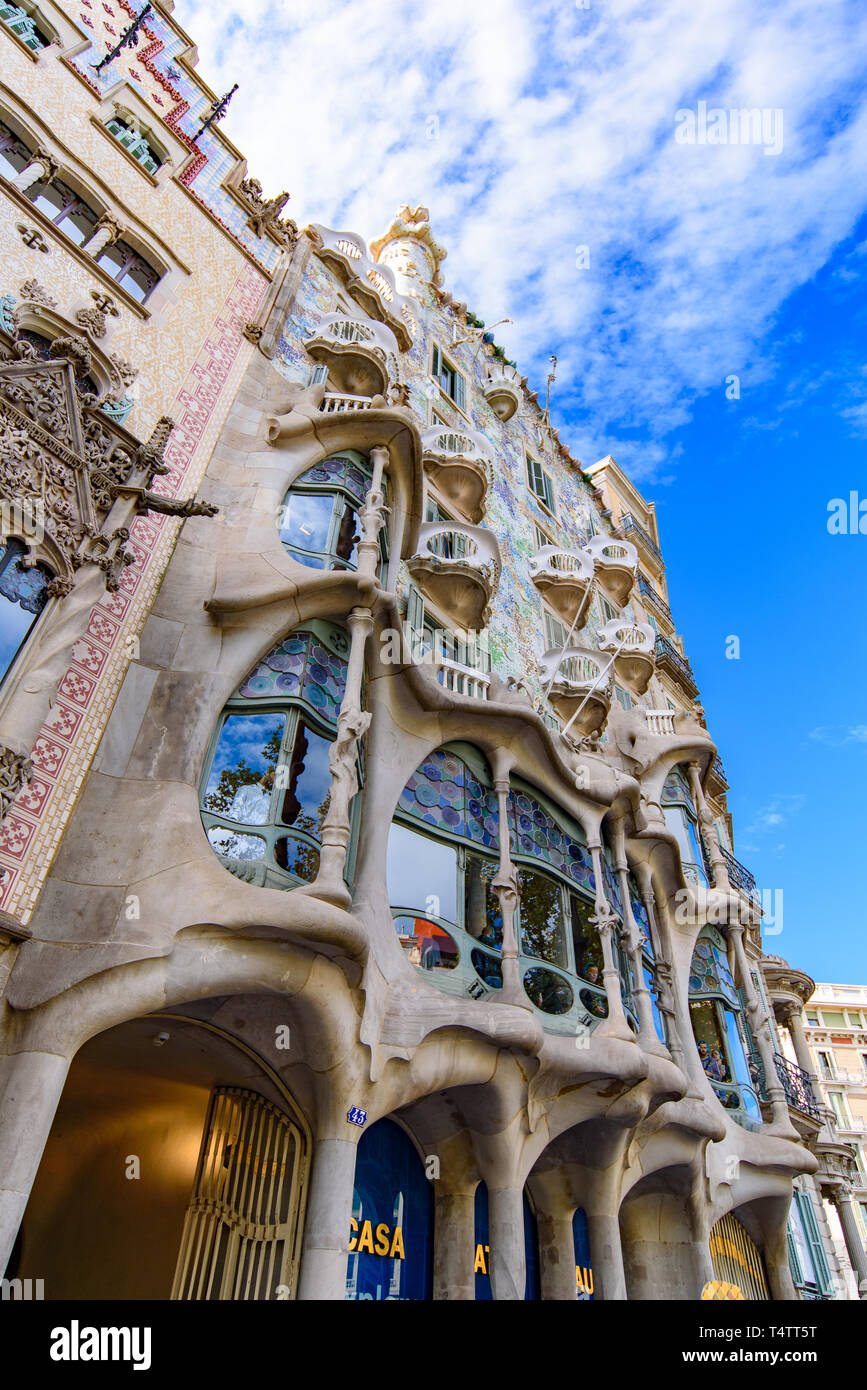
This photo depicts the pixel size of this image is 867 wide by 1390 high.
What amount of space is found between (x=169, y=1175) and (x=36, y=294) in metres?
10.5

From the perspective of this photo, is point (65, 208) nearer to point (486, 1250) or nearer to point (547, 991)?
point (547, 991)

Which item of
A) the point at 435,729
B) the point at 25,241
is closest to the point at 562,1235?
the point at 435,729

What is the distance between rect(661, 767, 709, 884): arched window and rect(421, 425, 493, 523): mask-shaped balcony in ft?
23.0

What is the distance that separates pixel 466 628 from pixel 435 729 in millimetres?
3895

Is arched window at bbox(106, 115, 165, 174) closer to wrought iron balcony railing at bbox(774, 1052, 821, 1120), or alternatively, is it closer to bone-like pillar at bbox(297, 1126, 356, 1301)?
bone-like pillar at bbox(297, 1126, 356, 1301)

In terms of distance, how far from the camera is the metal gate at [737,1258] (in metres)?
14.8

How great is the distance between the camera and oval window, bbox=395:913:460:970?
10.4 metres

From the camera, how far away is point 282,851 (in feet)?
29.1

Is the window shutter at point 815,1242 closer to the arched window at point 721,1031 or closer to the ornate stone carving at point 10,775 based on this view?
the arched window at point 721,1031

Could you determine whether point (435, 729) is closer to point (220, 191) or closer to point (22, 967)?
point (22, 967)

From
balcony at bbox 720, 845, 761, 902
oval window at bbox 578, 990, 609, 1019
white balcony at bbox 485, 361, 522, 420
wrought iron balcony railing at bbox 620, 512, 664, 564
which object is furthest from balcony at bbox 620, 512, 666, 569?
oval window at bbox 578, 990, 609, 1019

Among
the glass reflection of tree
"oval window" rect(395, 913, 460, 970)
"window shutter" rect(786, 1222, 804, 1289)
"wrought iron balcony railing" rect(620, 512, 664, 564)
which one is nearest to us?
the glass reflection of tree

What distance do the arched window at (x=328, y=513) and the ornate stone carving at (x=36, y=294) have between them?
361cm

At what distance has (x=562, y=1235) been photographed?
1244 centimetres
